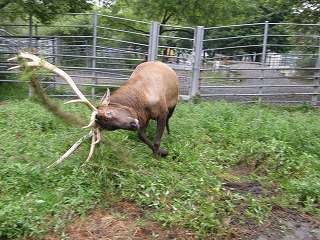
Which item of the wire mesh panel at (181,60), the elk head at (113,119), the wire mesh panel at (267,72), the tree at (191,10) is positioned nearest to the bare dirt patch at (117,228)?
the elk head at (113,119)

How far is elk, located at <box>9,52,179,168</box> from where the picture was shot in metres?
5.29

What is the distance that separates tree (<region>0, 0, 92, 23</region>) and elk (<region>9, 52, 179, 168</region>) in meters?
4.90

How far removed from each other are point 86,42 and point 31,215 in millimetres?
8351

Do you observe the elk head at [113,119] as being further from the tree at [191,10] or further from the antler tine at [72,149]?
the tree at [191,10]

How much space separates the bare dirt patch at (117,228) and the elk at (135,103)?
90 centimetres

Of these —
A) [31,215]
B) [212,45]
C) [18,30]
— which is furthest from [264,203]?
[212,45]

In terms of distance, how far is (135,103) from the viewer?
5.95 meters

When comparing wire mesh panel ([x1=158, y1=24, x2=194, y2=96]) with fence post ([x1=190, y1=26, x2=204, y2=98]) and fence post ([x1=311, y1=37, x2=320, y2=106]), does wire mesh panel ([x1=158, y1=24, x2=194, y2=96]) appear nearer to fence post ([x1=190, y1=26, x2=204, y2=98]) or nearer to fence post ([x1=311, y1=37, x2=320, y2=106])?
fence post ([x1=190, y1=26, x2=204, y2=98])

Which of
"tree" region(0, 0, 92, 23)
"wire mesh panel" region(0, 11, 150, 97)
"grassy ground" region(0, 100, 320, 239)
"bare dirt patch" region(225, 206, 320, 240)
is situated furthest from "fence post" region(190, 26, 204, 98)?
"bare dirt patch" region(225, 206, 320, 240)

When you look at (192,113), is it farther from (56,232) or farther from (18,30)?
(18,30)

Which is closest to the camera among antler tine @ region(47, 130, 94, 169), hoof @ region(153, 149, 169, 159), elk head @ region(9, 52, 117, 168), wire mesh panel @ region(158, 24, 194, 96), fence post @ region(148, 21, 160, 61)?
elk head @ region(9, 52, 117, 168)

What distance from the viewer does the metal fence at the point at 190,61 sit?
38.2 feet

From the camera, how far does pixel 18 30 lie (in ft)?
44.2

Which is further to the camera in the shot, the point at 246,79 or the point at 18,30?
the point at 18,30
